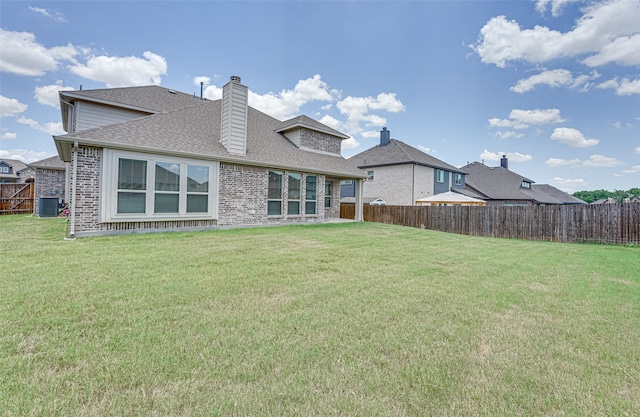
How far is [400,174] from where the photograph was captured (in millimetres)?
24078

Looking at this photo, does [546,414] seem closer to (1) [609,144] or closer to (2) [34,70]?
(2) [34,70]

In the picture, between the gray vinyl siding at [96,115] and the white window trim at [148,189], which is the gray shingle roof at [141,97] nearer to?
the gray vinyl siding at [96,115]

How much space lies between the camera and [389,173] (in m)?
24.9

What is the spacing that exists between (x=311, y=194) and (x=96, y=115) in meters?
Answer: 9.89

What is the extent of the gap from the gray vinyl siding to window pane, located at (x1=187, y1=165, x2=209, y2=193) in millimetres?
5761

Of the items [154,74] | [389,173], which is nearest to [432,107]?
[389,173]

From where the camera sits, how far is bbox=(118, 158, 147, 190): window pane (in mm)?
8539

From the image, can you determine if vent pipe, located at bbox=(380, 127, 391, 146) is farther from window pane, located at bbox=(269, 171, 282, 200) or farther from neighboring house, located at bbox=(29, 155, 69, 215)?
neighboring house, located at bbox=(29, 155, 69, 215)

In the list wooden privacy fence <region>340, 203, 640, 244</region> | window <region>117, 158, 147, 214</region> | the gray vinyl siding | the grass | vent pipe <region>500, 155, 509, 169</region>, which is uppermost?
vent pipe <region>500, 155, 509, 169</region>

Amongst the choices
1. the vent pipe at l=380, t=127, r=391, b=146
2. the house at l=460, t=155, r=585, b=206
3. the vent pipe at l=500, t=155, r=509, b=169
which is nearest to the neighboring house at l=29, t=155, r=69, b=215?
the vent pipe at l=380, t=127, r=391, b=146

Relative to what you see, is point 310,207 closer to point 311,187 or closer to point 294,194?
point 311,187

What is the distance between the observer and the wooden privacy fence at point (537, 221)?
11.8m

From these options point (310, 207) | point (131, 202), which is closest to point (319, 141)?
Answer: point (310, 207)

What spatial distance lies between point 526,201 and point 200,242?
109 ft
